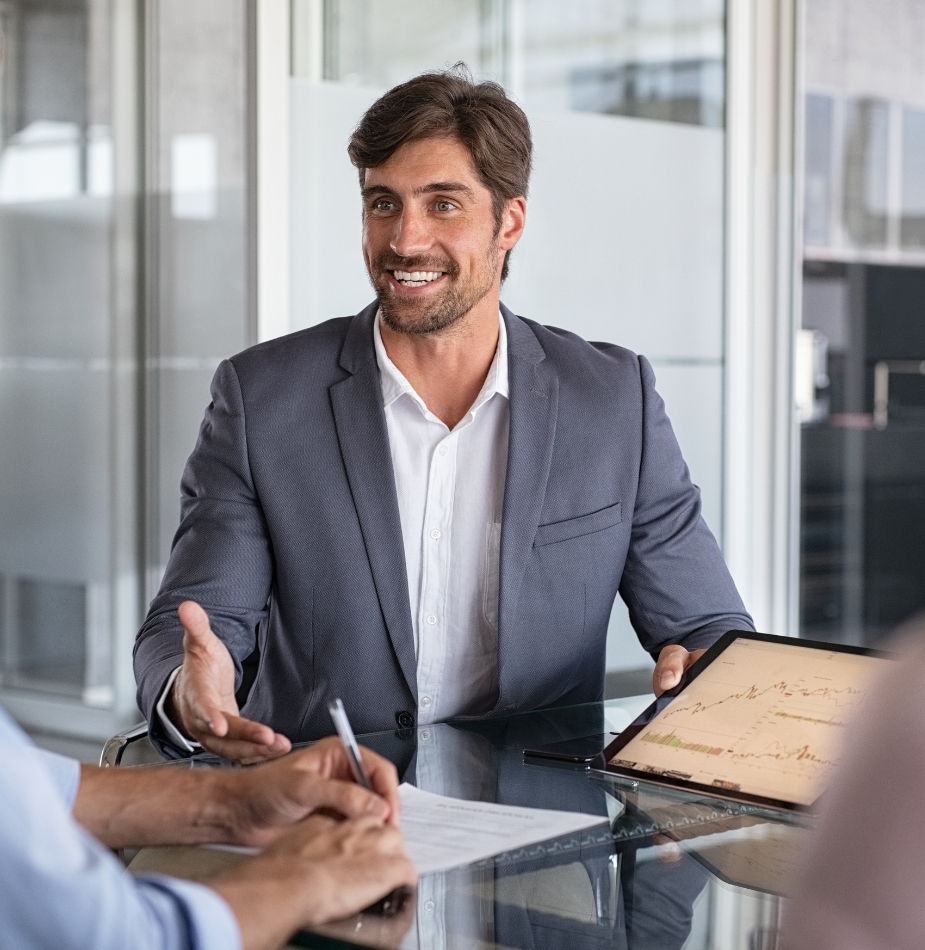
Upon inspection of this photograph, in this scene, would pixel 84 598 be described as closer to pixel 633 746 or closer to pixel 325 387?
pixel 325 387

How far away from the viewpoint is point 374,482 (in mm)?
2229

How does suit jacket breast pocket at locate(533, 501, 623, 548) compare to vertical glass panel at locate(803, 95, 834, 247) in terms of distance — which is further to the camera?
vertical glass panel at locate(803, 95, 834, 247)

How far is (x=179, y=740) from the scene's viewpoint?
1862 millimetres

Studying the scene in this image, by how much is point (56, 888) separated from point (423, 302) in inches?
59.4

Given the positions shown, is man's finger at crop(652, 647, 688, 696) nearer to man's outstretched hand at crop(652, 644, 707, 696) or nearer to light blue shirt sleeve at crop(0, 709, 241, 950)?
man's outstretched hand at crop(652, 644, 707, 696)

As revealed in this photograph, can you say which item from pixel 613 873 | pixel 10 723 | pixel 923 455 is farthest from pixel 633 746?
pixel 923 455

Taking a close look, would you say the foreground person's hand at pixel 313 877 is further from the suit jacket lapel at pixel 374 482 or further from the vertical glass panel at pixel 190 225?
the vertical glass panel at pixel 190 225

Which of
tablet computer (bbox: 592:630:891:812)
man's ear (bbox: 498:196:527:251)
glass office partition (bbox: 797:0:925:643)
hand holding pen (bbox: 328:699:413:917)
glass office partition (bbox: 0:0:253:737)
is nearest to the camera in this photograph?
hand holding pen (bbox: 328:699:413:917)

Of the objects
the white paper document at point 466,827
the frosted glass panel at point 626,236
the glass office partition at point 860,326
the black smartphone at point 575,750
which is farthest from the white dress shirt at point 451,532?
the glass office partition at point 860,326

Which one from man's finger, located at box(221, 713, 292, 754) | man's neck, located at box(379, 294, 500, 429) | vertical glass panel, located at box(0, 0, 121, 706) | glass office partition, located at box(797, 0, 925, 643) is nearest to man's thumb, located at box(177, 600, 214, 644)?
man's finger, located at box(221, 713, 292, 754)

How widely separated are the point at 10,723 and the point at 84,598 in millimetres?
2685

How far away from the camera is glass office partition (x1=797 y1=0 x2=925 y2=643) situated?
523cm

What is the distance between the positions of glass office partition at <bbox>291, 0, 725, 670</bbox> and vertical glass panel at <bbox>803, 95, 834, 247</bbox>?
1.30 meters

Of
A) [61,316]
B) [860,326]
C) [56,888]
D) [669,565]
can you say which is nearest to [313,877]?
[56,888]
